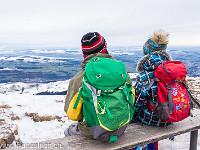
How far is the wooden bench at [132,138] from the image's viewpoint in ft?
8.82

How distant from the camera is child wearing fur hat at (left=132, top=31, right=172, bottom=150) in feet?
9.98

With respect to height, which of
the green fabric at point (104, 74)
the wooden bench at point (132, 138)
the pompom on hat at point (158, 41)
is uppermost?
the pompom on hat at point (158, 41)

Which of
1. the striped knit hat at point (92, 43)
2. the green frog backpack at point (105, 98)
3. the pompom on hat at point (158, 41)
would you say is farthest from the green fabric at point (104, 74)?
the pompom on hat at point (158, 41)

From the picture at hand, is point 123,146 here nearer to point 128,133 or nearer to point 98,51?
point 128,133

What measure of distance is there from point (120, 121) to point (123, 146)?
571mm

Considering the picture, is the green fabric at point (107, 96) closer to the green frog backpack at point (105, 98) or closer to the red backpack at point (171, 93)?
the green frog backpack at point (105, 98)

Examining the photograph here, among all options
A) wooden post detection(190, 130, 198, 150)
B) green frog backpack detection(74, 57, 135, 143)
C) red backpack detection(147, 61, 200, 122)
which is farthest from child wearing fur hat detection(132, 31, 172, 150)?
wooden post detection(190, 130, 198, 150)

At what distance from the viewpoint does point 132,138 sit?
2945mm

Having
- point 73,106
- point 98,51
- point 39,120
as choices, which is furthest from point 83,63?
point 39,120

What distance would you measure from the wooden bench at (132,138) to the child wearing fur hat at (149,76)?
7.5 inches

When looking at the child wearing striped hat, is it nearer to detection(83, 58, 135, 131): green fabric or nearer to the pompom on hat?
detection(83, 58, 135, 131): green fabric

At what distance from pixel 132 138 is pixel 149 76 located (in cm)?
116

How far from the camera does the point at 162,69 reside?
286 centimetres

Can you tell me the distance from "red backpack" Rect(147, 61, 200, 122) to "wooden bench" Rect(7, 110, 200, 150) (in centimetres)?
44
